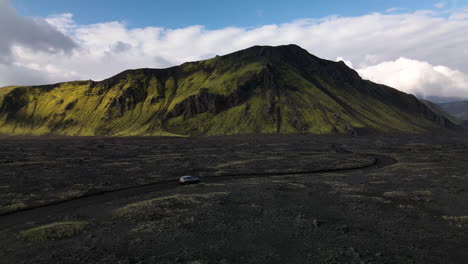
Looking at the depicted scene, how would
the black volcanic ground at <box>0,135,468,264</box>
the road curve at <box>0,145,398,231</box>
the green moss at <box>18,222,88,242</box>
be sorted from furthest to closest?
the road curve at <box>0,145,398,231</box>, the green moss at <box>18,222,88,242</box>, the black volcanic ground at <box>0,135,468,264</box>

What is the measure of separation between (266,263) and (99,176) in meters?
50.6

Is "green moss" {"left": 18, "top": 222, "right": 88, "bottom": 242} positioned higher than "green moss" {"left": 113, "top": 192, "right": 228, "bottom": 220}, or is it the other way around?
"green moss" {"left": 18, "top": 222, "right": 88, "bottom": 242}

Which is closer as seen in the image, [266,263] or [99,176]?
[266,263]

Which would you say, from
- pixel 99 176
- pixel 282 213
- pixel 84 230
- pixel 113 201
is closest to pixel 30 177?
pixel 99 176

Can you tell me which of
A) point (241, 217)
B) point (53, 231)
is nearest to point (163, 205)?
point (241, 217)

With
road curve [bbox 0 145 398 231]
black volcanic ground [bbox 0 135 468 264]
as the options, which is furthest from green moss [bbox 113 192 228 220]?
road curve [bbox 0 145 398 231]

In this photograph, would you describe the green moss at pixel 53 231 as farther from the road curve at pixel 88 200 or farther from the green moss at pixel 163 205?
the road curve at pixel 88 200

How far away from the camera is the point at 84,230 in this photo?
3038cm

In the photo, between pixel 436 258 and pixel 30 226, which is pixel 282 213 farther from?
pixel 30 226

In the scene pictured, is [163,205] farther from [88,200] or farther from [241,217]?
[88,200]

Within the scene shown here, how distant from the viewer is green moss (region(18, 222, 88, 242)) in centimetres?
2805

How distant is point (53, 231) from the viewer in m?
29.4

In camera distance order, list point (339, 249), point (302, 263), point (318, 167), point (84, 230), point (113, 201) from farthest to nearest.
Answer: point (318, 167) < point (113, 201) < point (84, 230) < point (339, 249) < point (302, 263)

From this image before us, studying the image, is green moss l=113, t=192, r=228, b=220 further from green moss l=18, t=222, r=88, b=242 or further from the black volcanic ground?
green moss l=18, t=222, r=88, b=242
